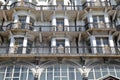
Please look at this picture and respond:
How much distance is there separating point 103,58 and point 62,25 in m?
6.24

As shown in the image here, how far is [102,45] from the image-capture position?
24453 millimetres

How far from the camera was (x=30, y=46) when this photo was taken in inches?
971

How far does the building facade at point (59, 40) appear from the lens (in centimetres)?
2127

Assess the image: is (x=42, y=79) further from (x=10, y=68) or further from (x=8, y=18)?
(x=8, y=18)

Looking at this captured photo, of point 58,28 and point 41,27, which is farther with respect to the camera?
point 41,27

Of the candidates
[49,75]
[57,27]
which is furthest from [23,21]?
[49,75]

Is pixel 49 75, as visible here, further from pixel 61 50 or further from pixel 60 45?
pixel 60 45

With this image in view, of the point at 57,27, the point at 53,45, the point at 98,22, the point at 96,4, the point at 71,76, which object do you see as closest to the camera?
the point at 71,76

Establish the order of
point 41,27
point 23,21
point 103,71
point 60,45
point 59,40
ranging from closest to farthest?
1. point 103,71
2. point 60,45
3. point 59,40
4. point 41,27
5. point 23,21

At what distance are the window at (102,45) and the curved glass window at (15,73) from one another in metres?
6.90

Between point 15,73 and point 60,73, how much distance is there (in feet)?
12.0

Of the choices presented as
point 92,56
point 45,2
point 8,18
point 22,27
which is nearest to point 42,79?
point 92,56

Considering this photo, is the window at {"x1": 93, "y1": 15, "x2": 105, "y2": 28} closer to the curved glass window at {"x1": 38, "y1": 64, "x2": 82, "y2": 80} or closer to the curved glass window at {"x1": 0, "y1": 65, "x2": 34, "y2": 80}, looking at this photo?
the curved glass window at {"x1": 38, "y1": 64, "x2": 82, "y2": 80}

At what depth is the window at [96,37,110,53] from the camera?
2360 centimetres
